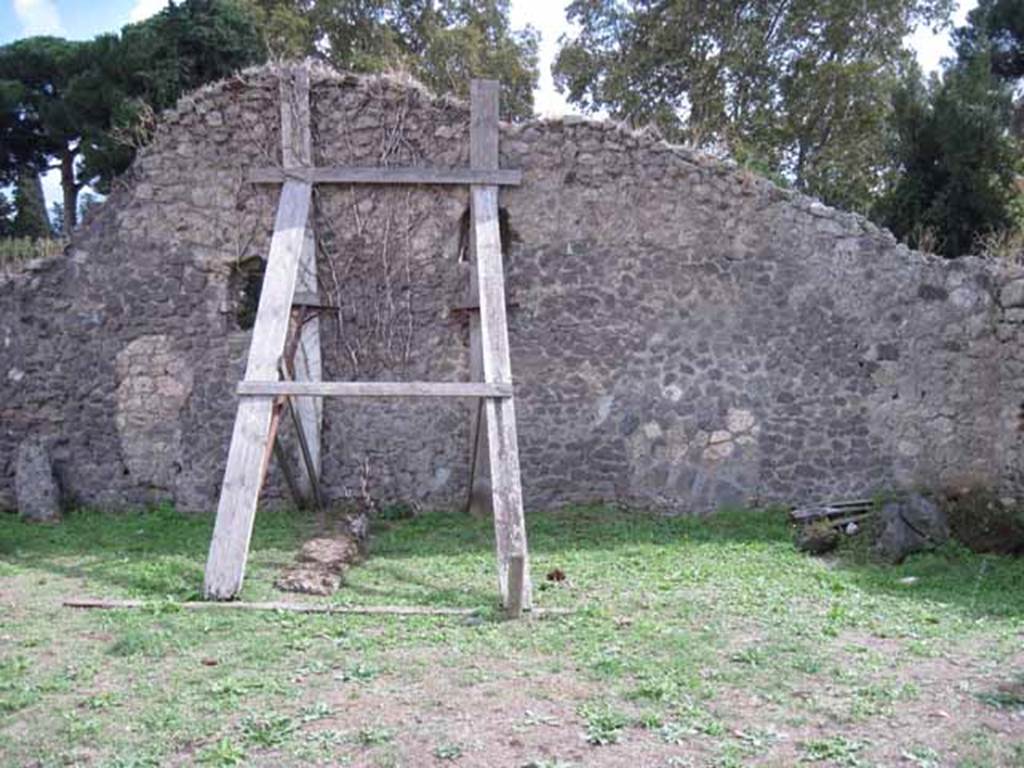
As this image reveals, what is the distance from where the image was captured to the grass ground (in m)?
3.95

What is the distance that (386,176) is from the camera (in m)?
9.38

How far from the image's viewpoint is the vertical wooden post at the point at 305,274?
30.6 ft

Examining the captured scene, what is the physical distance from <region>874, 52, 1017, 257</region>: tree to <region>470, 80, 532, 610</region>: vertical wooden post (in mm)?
6250

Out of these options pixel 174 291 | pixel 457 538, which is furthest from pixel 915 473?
pixel 174 291

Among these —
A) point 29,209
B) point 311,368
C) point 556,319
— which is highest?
point 29,209

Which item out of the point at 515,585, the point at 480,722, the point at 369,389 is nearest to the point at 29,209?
the point at 369,389

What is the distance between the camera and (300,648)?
17.1 feet

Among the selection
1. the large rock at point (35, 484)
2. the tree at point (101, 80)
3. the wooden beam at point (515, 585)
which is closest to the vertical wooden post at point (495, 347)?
the wooden beam at point (515, 585)

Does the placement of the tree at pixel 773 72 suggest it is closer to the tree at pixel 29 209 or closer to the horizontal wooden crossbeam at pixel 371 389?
the tree at pixel 29 209

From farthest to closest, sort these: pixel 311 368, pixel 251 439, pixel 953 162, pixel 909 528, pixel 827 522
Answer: pixel 953 162 → pixel 311 368 → pixel 827 522 → pixel 909 528 → pixel 251 439

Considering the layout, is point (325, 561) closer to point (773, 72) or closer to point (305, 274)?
point (305, 274)

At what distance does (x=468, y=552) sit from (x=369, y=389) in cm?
169

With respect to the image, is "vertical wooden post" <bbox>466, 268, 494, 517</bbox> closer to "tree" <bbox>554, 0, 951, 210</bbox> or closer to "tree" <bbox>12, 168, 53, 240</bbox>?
"tree" <bbox>554, 0, 951, 210</bbox>

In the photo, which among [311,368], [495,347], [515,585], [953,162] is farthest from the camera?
[953,162]
